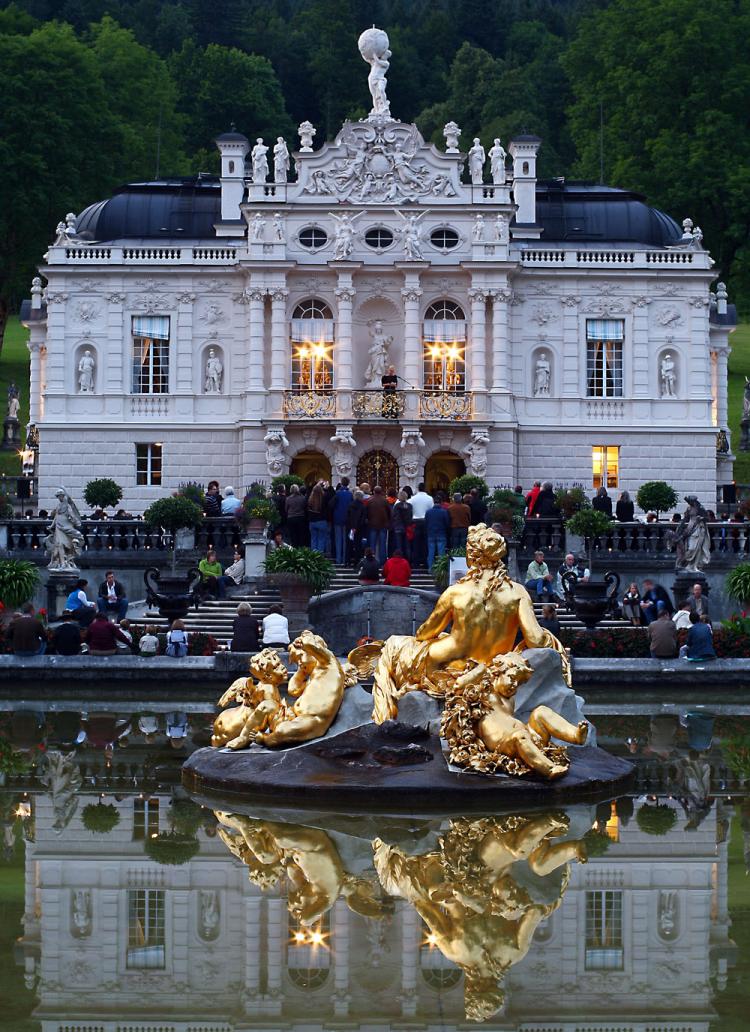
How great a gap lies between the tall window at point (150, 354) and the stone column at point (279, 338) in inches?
111

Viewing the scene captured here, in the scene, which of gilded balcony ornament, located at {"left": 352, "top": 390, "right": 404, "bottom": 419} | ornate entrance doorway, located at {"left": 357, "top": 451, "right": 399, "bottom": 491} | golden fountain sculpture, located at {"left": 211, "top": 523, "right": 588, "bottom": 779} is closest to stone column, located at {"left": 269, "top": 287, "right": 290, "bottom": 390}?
gilded balcony ornament, located at {"left": 352, "top": 390, "right": 404, "bottom": 419}

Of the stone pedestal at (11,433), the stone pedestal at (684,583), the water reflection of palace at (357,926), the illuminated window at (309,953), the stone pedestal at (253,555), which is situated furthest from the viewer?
the stone pedestal at (11,433)

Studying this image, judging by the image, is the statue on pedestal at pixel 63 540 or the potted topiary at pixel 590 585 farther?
the statue on pedestal at pixel 63 540

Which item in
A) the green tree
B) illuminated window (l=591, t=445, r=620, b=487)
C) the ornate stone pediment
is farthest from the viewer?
the green tree

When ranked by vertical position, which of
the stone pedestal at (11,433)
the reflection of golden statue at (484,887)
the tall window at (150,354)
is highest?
the tall window at (150,354)

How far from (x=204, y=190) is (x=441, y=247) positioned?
7.10 m

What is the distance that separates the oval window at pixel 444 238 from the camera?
163 ft

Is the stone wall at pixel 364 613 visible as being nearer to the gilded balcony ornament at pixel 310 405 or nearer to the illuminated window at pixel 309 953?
the gilded balcony ornament at pixel 310 405

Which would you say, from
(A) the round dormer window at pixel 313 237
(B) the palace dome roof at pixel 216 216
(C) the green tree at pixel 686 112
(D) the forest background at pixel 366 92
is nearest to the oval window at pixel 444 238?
(A) the round dormer window at pixel 313 237

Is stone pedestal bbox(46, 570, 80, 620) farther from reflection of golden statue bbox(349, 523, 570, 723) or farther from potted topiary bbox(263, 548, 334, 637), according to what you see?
reflection of golden statue bbox(349, 523, 570, 723)

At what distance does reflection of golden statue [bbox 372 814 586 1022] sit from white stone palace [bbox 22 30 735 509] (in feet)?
108

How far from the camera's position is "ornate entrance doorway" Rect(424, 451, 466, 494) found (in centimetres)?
4925

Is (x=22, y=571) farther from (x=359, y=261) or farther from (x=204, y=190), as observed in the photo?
(x=204, y=190)

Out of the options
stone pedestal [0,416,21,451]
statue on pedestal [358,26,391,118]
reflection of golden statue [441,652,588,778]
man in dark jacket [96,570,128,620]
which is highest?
statue on pedestal [358,26,391,118]
